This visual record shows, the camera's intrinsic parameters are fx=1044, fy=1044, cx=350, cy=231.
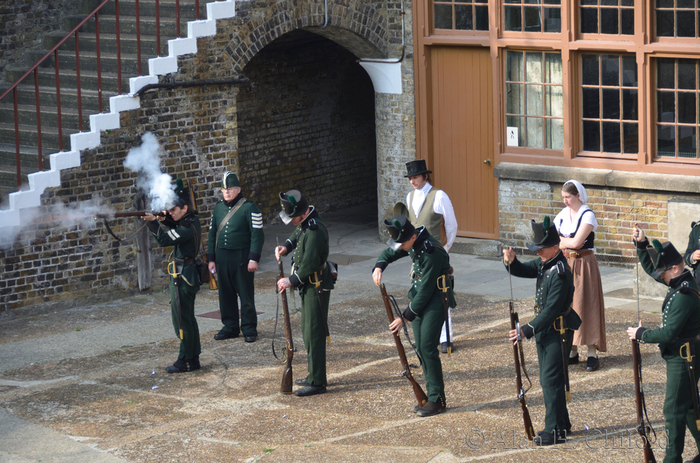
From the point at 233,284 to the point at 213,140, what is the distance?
10.2ft

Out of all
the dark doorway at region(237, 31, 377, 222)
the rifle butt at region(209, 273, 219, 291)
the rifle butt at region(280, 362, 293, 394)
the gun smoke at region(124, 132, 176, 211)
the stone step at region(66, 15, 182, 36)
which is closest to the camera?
the rifle butt at region(280, 362, 293, 394)

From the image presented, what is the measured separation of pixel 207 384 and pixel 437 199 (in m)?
2.89

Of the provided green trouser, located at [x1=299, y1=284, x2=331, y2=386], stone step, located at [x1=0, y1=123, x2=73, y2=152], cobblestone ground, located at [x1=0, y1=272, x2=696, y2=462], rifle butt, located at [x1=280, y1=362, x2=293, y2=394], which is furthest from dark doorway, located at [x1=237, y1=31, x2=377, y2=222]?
rifle butt, located at [x1=280, y1=362, x2=293, y2=394]

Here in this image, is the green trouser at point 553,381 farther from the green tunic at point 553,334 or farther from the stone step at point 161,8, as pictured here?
the stone step at point 161,8

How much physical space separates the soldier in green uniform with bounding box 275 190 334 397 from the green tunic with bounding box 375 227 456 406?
1.04 metres

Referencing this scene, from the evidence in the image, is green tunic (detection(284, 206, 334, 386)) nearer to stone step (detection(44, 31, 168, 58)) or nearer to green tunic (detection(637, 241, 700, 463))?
green tunic (detection(637, 241, 700, 463))

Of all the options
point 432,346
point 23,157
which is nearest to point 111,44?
point 23,157

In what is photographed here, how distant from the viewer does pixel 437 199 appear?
10438 millimetres

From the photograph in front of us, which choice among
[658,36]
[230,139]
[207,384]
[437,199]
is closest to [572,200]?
[437,199]

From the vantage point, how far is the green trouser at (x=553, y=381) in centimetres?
789

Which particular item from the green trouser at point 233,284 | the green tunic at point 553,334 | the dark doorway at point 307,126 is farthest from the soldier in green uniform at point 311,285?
the dark doorway at point 307,126

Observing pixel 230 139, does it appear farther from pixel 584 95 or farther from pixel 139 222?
pixel 584 95

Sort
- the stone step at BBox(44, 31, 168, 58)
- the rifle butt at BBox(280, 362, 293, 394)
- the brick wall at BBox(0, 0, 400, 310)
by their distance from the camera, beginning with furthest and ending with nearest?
the stone step at BBox(44, 31, 168, 58)
the brick wall at BBox(0, 0, 400, 310)
the rifle butt at BBox(280, 362, 293, 394)

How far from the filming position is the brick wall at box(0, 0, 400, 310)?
12719 millimetres
